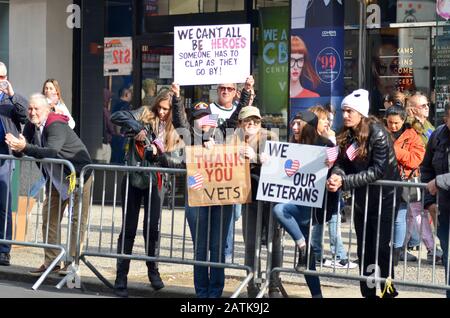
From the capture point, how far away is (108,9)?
709 inches

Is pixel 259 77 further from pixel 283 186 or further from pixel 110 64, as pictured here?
pixel 283 186

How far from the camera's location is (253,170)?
940 cm

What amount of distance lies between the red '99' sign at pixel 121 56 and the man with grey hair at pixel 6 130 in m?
5.83

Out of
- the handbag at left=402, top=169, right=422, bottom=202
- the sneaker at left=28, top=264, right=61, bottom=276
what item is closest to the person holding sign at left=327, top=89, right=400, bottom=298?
the handbag at left=402, top=169, right=422, bottom=202

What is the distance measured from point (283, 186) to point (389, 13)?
654cm

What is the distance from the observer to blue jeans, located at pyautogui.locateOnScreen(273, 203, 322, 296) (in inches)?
357

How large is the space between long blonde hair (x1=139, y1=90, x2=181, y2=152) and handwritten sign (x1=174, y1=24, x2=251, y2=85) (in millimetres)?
252

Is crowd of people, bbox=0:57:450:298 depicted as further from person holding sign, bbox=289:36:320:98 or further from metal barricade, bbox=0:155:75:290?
person holding sign, bbox=289:36:320:98

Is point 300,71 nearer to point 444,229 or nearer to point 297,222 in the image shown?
point 297,222

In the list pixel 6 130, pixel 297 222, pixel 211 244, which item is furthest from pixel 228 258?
pixel 6 130

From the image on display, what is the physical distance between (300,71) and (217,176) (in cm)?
647

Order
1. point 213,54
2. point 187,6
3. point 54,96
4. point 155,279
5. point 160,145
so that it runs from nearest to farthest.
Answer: point 213,54, point 160,145, point 155,279, point 54,96, point 187,6

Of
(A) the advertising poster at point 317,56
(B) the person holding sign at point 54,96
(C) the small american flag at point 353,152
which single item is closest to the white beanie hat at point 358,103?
(C) the small american flag at point 353,152
